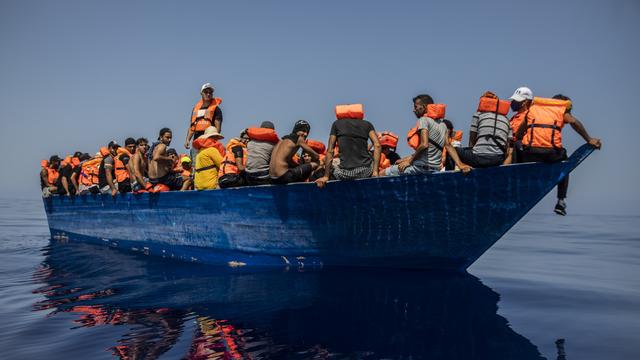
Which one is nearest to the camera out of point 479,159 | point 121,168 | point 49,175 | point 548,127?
point 548,127

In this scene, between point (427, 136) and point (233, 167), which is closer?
point (427, 136)

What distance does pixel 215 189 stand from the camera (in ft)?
28.3

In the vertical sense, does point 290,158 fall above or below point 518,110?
below

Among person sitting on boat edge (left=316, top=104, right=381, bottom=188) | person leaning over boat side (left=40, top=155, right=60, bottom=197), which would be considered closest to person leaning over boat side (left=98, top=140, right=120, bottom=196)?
person leaning over boat side (left=40, top=155, right=60, bottom=197)

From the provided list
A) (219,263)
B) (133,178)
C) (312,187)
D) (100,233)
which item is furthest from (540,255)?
(100,233)

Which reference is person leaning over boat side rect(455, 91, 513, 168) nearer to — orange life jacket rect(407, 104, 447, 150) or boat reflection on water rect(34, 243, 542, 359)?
orange life jacket rect(407, 104, 447, 150)

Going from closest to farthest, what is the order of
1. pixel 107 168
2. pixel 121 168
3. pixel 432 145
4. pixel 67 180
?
pixel 432 145 < pixel 121 168 < pixel 107 168 < pixel 67 180

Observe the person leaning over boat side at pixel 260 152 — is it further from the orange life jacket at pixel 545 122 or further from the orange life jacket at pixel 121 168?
the orange life jacket at pixel 121 168

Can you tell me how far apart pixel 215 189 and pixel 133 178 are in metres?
3.71

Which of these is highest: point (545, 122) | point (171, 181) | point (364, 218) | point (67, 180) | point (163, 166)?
point (545, 122)

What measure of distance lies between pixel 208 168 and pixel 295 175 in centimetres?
230

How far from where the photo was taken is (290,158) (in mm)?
7930

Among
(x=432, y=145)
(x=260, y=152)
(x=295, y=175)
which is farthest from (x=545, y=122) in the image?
(x=260, y=152)

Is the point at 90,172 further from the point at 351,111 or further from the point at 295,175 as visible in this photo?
the point at 351,111
